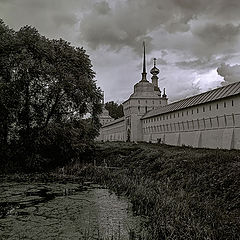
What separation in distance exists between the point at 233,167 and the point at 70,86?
10923 mm

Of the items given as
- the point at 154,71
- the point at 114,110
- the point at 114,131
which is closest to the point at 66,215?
the point at 114,131

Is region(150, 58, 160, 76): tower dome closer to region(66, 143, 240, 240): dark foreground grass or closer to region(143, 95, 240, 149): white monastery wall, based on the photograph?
region(143, 95, 240, 149): white monastery wall

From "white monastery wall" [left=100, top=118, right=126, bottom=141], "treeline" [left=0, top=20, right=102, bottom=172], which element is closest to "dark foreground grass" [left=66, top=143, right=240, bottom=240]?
"treeline" [left=0, top=20, right=102, bottom=172]

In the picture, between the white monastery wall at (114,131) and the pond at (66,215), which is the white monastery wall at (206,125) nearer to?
the pond at (66,215)

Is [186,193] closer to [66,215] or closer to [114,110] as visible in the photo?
[66,215]

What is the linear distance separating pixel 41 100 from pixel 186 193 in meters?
11.8

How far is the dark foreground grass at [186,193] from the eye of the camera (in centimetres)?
648

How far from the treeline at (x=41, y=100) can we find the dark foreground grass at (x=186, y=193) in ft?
10.1

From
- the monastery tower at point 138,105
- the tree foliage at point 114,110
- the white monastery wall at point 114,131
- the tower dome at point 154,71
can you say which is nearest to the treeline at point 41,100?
the monastery tower at point 138,105

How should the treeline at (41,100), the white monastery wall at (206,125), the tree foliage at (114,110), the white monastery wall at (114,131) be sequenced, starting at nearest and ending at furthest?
1. the treeline at (41,100)
2. the white monastery wall at (206,125)
3. the white monastery wall at (114,131)
4. the tree foliage at (114,110)

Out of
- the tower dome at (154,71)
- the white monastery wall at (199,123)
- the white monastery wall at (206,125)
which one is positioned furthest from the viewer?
the tower dome at (154,71)

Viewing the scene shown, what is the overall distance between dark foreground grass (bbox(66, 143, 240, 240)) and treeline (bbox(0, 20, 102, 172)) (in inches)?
121

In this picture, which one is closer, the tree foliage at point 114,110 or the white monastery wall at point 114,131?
the white monastery wall at point 114,131

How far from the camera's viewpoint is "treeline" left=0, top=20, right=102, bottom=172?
17281 millimetres
